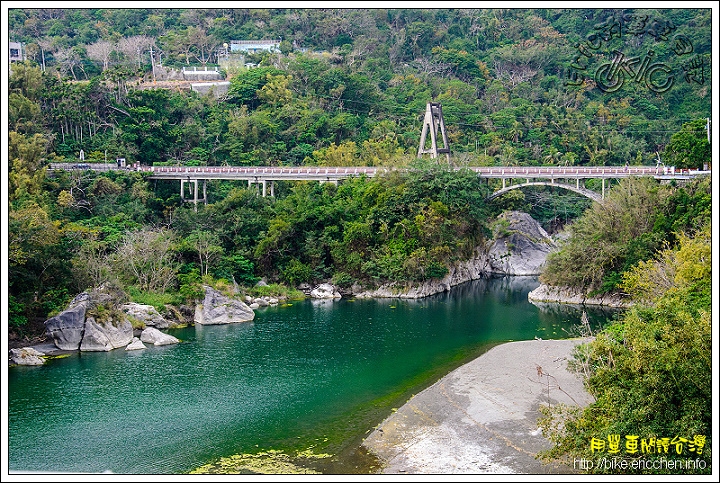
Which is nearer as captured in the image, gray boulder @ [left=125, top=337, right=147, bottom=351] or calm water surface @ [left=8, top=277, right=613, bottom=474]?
calm water surface @ [left=8, top=277, right=613, bottom=474]

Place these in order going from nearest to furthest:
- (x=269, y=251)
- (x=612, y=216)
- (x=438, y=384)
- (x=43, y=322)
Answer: (x=438, y=384) → (x=43, y=322) → (x=612, y=216) → (x=269, y=251)

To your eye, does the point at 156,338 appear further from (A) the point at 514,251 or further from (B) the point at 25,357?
(A) the point at 514,251

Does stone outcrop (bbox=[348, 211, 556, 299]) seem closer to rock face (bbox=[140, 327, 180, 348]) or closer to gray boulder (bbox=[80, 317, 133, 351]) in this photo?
rock face (bbox=[140, 327, 180, 348])

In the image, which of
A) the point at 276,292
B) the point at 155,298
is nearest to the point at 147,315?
the point at 155,298

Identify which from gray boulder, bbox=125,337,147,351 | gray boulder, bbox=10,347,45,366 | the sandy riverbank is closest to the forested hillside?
gray boulder, bbox=10,347,45,366

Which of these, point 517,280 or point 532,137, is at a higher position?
point 532,137

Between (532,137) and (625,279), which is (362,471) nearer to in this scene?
(625,279)

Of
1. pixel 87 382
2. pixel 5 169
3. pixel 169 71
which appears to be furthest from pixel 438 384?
pixel 169 71
